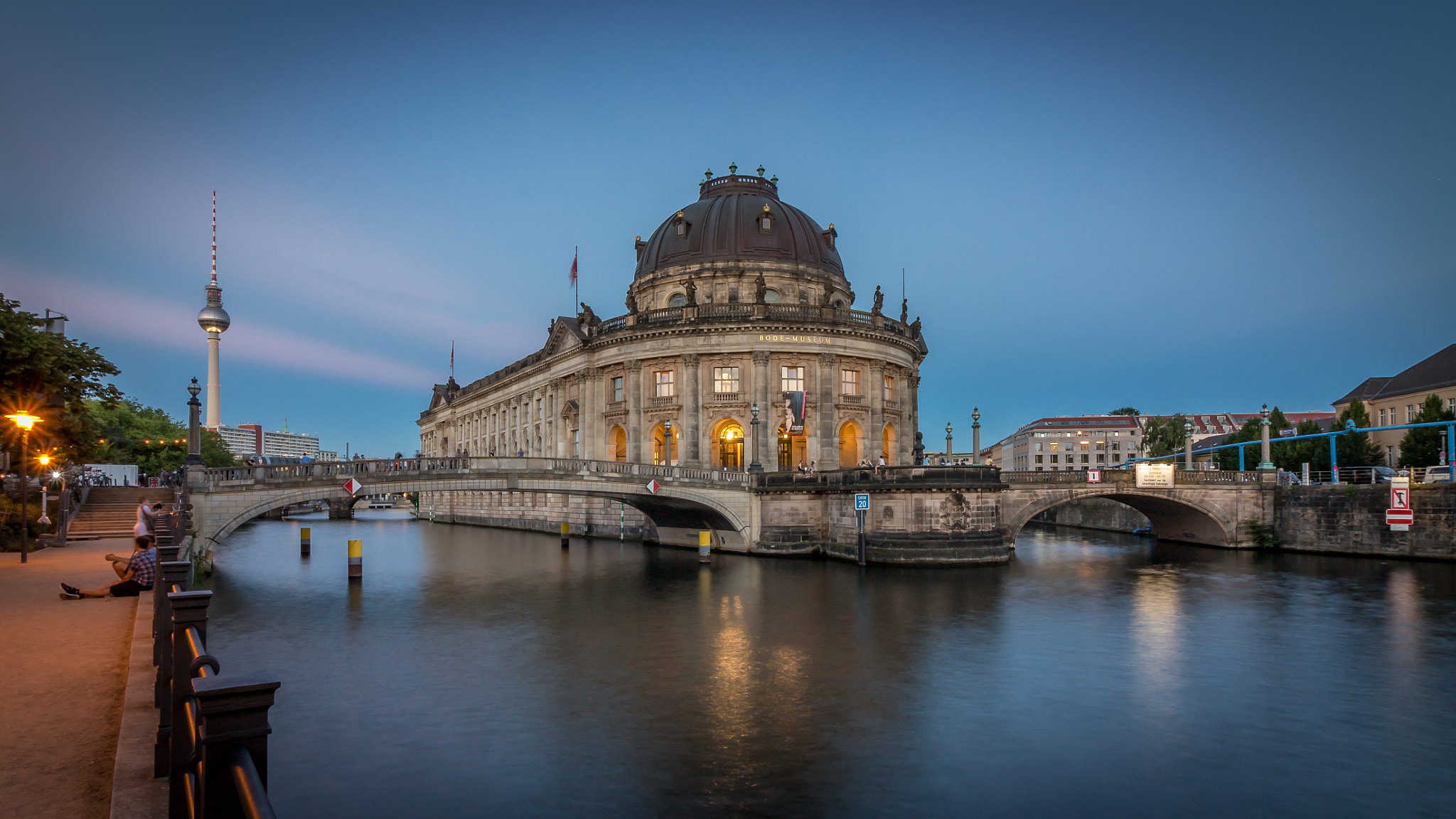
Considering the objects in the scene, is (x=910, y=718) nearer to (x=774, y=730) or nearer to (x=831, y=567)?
(x=774, y=730)

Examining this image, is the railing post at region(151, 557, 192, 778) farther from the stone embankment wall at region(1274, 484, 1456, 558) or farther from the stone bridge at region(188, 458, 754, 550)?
the stone embankment wall at region(1274, 484, 1456, 558)

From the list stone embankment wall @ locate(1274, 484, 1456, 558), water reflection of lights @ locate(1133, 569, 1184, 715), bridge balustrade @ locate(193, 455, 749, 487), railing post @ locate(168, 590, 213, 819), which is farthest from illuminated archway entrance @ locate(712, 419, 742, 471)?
railing post @ locate(168, 590, 213, 819)

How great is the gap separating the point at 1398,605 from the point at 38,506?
168 feet

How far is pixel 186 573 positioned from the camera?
8.96m

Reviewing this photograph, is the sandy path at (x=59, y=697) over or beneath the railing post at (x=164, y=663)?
beneath

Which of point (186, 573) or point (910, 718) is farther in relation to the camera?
point (910, 718)

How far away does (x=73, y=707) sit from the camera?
404 inches

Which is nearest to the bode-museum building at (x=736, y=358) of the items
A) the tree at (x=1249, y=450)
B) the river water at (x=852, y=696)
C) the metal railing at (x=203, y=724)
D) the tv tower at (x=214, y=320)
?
the river water at (x=852, y=696)

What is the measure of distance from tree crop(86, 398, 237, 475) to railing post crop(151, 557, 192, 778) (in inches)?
2702

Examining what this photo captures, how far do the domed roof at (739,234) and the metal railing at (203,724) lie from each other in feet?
168

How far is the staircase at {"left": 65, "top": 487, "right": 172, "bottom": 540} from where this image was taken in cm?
3372

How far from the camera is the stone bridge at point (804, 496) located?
3512 centimetres

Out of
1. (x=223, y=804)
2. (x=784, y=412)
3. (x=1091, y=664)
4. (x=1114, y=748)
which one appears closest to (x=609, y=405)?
(x=784, y=412)

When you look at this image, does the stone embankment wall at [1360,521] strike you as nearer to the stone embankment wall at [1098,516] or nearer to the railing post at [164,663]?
the stone embankment wall at [1098,516]
